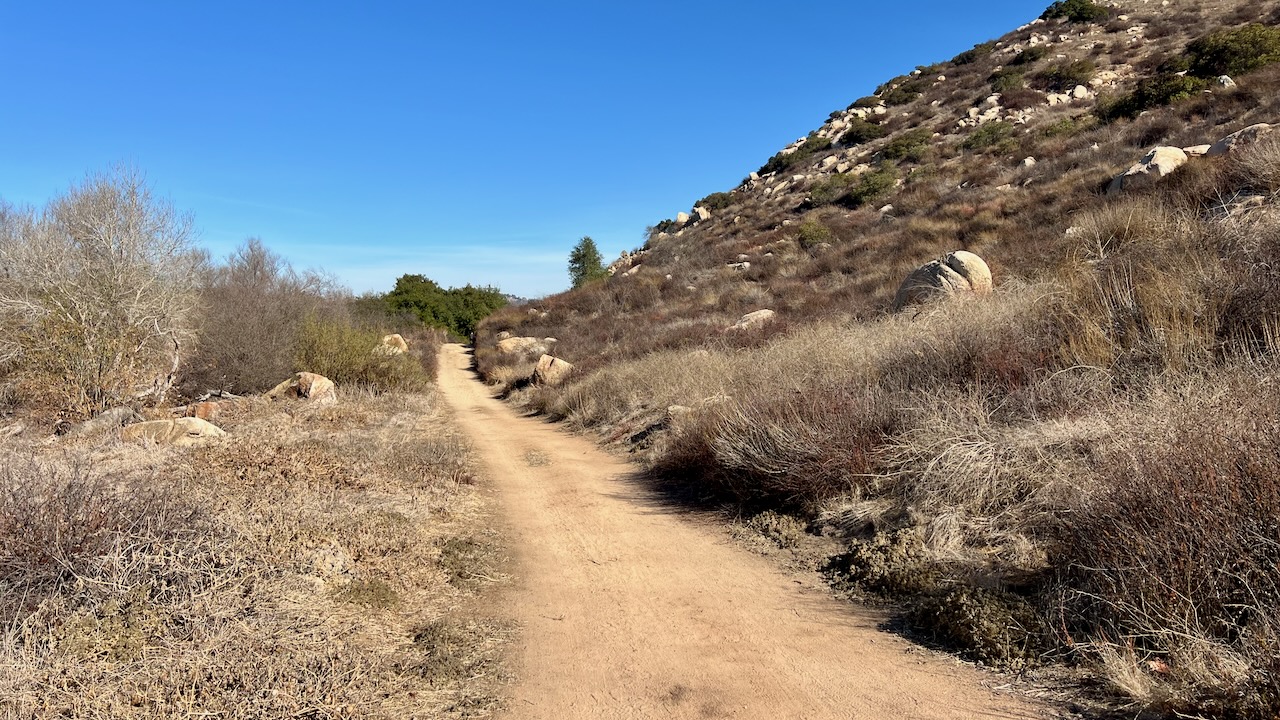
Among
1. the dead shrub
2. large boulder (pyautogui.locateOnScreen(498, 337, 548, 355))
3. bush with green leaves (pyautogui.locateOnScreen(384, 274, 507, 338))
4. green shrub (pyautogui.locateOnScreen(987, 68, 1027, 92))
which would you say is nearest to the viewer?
the dead shrub

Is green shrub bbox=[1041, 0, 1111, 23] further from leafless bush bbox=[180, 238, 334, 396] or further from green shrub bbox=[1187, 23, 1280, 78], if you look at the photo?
leafless bush bbox=[180, 238, 334, 396]

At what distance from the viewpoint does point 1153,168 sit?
13.3 metres

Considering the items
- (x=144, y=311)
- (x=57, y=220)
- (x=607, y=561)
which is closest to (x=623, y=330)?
(x=144, y=311)

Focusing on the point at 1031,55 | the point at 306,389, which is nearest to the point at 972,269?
the point at 306,389

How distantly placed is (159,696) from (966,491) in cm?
481

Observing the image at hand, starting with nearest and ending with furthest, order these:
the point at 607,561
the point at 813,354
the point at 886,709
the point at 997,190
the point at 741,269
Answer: the point at 886,709 < the point at 607,561 < the point at 813,354 < the point at 997,190 < the point at 741,269

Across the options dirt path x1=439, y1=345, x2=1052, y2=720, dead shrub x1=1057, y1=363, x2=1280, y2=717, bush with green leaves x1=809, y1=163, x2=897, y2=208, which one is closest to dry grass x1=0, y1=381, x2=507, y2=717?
dirt path x1=439, y1=345, x2=1052, y2=720

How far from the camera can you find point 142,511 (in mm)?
3873

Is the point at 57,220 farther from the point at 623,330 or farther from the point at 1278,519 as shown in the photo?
the point at 1278,519

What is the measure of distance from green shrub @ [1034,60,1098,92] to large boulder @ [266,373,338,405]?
36.9 meters

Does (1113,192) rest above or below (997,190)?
below

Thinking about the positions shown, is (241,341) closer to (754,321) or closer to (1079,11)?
(754,321)

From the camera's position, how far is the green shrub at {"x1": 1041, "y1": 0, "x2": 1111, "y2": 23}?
42094 mm

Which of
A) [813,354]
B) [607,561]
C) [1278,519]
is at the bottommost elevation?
[607,561]
